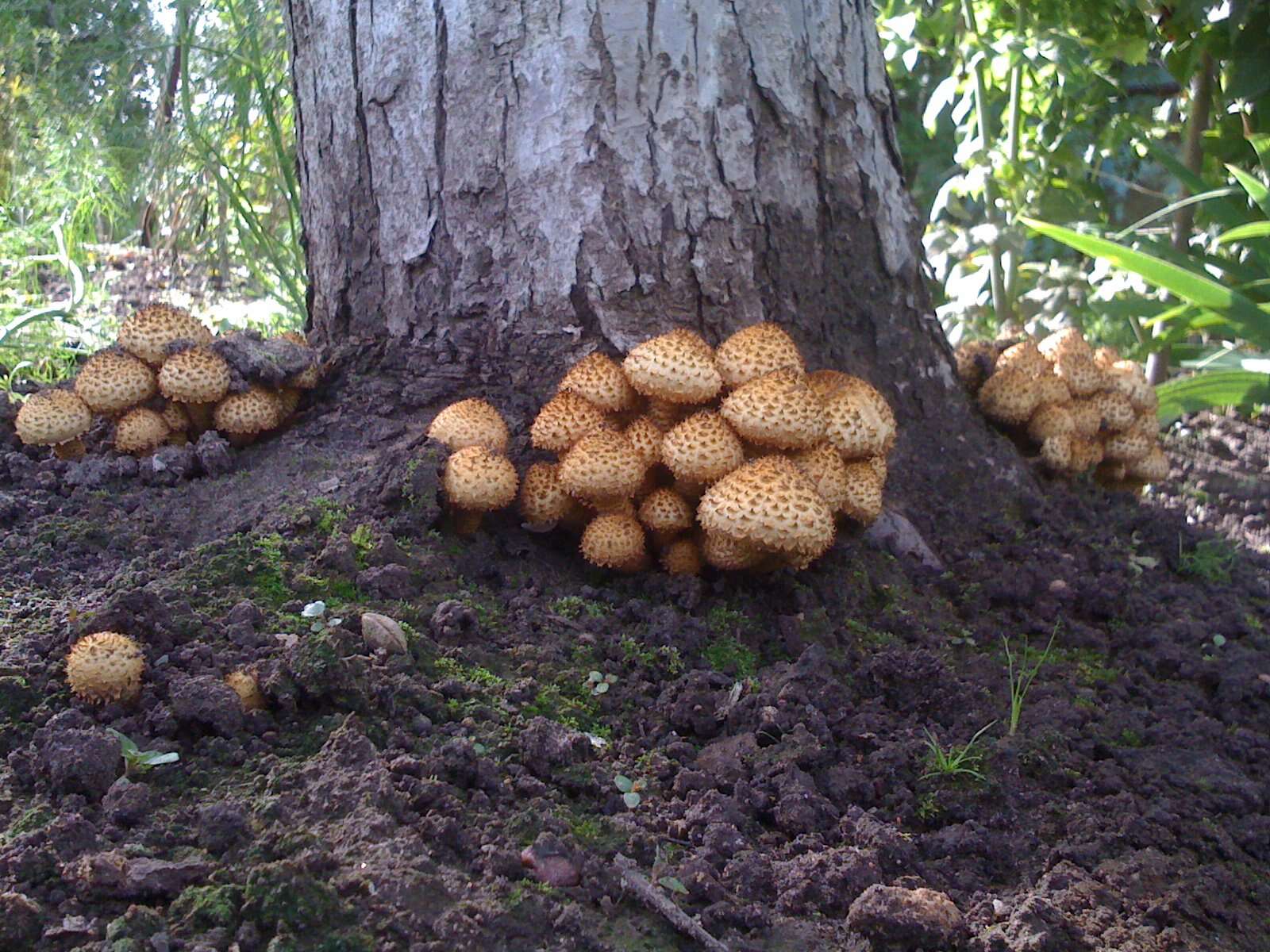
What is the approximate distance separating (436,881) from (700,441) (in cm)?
125

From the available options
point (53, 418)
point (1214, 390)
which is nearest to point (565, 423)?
point (53, 418)

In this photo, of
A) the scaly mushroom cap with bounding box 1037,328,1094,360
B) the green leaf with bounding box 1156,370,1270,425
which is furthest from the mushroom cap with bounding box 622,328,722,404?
the green leaf with bounding box 1156,370,1270,425

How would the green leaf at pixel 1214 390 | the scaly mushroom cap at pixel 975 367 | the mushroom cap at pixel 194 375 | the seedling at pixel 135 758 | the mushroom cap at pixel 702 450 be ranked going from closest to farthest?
the seedling at pixel 135 758 < the mushroom cap at pixel 702 450 < the mushroom cap at pixel 194 375 < the scaly mushroom cap at pixel 975 367 < the green leaf at pixel 1214 390

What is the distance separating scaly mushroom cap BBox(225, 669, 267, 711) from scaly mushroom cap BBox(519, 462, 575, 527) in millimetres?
891

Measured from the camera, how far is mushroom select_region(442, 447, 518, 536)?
266 centimetres

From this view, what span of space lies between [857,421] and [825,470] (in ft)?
0.58

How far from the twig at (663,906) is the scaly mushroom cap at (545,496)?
1092mm

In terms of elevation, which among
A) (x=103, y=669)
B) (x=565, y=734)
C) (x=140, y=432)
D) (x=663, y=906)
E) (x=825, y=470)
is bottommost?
(x=663, y=906)

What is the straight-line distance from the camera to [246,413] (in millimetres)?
3072

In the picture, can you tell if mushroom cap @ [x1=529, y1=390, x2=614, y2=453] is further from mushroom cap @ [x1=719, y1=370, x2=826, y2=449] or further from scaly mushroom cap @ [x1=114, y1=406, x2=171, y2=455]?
scaly mushroom cap @ [x1=114, y1=406, x2=171, y2=455]

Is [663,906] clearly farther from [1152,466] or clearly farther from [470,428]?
[1152,466]

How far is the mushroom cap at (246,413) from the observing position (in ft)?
10.1

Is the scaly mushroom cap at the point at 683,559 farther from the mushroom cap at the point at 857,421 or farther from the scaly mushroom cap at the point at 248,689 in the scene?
the scaly mushroom cap at the point at 248,689

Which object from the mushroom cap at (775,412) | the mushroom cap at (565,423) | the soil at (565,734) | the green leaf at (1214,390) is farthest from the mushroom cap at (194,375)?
the green leaf at (1214,390)
